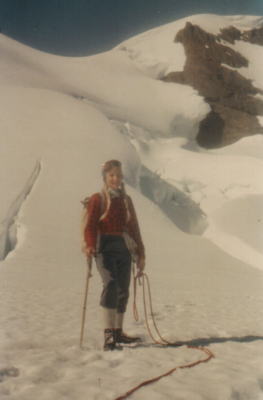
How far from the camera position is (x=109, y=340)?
4375mm

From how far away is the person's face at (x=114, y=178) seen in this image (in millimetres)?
4801

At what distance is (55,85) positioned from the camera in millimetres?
33469

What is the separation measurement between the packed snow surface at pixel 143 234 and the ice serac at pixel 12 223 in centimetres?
5

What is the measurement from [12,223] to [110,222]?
32.3 feet

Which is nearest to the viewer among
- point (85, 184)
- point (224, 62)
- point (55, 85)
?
point (85, 184)

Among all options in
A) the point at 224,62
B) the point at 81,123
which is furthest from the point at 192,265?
the point at 224,62

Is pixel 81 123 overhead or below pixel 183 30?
below

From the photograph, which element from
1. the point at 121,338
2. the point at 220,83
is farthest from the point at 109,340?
the point at 220,83

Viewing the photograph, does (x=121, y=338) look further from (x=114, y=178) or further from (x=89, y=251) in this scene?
(x=114, y=178)

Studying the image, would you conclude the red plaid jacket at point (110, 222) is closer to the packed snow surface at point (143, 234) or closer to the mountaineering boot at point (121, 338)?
the mountaineering boot at point (121, 338)

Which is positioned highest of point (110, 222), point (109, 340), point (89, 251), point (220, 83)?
point (220, 83)

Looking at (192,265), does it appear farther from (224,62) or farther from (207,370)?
(224,62)

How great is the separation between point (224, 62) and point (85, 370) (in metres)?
47.9

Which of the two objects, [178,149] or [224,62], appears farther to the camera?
[224,62]
